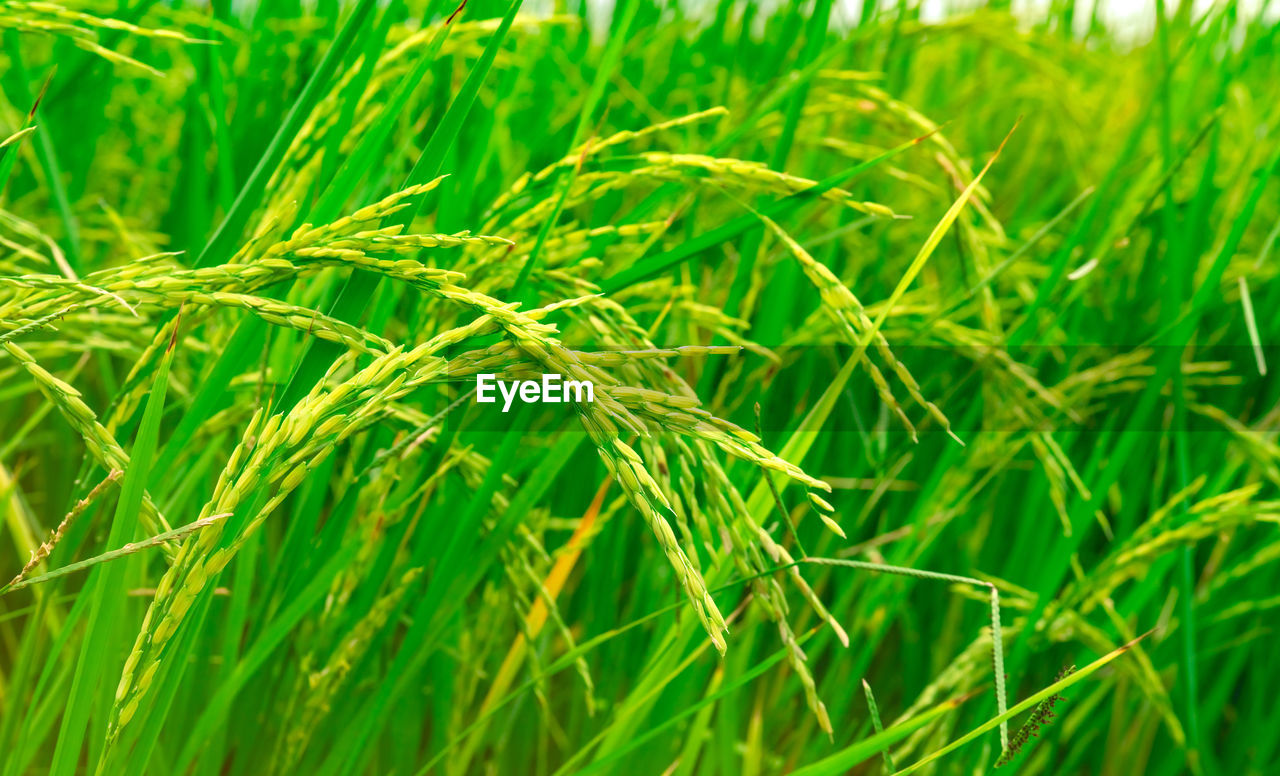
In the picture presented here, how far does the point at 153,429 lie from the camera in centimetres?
53

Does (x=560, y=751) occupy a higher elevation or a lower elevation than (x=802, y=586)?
lower

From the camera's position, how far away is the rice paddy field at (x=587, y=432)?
528mm

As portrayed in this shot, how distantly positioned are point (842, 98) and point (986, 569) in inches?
24.4

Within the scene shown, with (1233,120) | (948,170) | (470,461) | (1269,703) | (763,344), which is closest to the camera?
(470,461)

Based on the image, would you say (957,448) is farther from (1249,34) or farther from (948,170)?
(1249,34)

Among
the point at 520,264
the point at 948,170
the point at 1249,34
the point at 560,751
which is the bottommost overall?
the point at 560,751

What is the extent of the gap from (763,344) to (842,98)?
0.26 meters

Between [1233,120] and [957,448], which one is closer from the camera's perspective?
[957,448]

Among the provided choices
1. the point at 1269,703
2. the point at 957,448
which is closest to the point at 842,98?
the point at 957,448

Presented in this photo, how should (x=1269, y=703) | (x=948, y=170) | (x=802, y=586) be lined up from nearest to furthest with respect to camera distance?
1. (x=802, y=586)
2. (x=948, y=170)
3. (x=1269, y=703)

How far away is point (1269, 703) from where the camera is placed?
1142 millimetres

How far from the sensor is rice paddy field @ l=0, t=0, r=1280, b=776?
0.53 m

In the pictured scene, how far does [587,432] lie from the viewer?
0.50 metres

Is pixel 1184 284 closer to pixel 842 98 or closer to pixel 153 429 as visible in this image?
pixel 842 98
